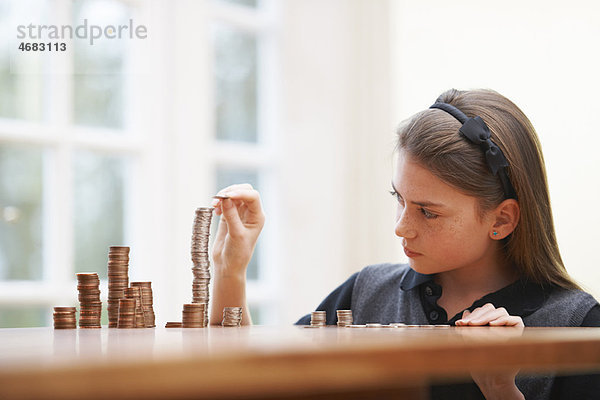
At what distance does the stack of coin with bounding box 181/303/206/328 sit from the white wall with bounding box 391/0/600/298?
209 cm

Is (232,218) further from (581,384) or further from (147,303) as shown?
(581,384)

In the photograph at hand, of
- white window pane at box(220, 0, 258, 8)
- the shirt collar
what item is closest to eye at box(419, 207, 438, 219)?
the shirt collar

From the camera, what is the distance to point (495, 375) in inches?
60.4

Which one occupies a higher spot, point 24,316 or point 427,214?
point 427,214

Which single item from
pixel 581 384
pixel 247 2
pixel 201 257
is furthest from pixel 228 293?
pixel 247 2

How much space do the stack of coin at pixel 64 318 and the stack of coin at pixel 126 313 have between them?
11 cm

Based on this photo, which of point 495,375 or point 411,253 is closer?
point 495,375

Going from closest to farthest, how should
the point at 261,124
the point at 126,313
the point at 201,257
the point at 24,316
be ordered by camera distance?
the point at 126,313, the point at 201,257, the point at 24,316, the point at 261,124

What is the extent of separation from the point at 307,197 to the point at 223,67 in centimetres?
78

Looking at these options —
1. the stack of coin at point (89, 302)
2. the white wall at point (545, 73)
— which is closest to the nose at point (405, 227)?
the stack of coin at point (89, 302)

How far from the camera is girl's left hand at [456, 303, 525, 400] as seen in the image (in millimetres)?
1446

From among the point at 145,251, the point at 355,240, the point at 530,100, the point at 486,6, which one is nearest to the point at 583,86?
the point at 530,100

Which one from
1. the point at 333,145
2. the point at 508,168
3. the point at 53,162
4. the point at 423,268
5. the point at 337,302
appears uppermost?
the point at 333,145

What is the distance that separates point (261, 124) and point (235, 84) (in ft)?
0.81
